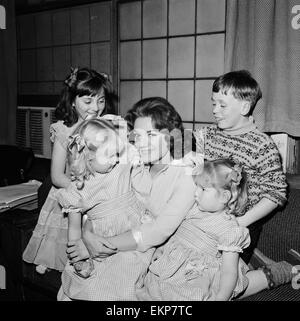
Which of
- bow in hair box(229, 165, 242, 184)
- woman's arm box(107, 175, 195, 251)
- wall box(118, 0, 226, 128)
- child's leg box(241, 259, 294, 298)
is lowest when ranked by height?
child's leg box(241, 259, 294, 298)

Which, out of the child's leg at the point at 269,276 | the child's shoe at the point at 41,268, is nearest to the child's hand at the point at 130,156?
the child's leg at the point at 269,276

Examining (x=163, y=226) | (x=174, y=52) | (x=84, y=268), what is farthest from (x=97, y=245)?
(x=174, y=52)

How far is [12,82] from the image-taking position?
3.67 meters

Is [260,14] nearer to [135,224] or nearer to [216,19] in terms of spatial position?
A: [216,19]

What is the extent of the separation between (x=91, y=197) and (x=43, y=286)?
0.86 meters

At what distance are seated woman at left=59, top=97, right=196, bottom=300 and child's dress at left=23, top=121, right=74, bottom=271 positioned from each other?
0.37 m

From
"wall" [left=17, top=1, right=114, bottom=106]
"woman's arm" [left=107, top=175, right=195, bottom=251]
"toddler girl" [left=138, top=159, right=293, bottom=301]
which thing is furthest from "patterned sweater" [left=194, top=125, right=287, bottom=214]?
"wall" [left=17, top=1, right=114, bottom=106]

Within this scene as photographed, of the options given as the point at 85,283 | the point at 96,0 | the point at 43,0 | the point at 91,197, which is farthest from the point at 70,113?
the point at 43,0

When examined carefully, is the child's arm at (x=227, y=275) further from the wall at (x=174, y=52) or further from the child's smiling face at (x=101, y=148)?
the wall at (x=174, y=52)

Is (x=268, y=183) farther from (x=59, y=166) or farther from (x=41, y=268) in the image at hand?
(x=41, y=268)

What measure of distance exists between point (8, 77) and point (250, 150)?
2.71 metres

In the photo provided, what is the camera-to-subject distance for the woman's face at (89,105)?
1886 millimetres

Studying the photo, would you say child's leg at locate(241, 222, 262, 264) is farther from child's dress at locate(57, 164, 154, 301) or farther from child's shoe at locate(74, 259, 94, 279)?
child's shoe at locate(74, 259, 94, 279)

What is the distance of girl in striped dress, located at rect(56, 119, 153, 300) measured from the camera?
1.47 meters
